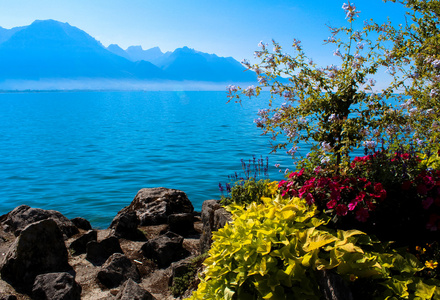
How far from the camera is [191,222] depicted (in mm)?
9414

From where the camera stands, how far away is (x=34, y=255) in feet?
21.7

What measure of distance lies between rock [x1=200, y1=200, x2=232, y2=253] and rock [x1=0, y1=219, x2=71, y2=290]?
287 cm

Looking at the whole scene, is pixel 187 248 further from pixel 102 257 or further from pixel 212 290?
pixel 212 290

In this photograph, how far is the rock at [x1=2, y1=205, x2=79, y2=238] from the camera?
29.4ft

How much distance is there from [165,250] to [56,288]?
7.52 feet

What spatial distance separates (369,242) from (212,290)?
69.5 inches

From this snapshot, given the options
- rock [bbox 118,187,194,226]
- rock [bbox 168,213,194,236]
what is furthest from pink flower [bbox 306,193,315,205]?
rock [bbox 118,187,194,226]

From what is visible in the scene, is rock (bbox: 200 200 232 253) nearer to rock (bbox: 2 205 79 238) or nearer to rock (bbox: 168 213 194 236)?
rock (bbox: 168 213 194 236)

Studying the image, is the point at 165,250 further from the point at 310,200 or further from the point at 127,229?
the point at 310,200

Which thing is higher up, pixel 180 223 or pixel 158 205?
pixel 158 205

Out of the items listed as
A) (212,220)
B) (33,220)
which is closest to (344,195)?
(212,220)

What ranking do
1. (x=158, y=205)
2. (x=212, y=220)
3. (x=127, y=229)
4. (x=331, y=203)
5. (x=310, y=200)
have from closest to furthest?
(x=331, y=203), (x=310, y=200), (x=212, y=220), (x=127, y=229), (x=158, y=205)

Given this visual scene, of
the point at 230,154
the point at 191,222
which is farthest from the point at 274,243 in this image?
the point at 230,154

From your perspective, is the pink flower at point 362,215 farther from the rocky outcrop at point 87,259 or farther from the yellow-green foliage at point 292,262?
the rocky outcrop at point 87,259
